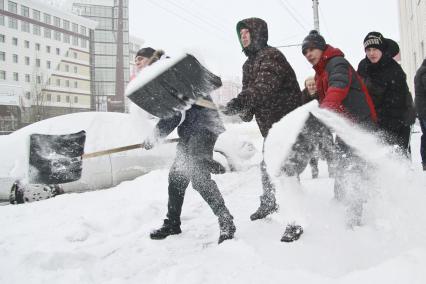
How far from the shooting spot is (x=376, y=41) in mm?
3426

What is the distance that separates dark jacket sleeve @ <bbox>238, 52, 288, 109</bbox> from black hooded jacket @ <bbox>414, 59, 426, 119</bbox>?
253 centimetres

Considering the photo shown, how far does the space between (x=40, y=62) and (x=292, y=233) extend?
179 ft

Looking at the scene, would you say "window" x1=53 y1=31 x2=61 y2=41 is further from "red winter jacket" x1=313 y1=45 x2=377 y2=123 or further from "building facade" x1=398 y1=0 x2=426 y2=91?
"red winter jacket" x1=313 y1=45 x2=377 y2=123

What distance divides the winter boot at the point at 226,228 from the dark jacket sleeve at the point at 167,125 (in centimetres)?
78

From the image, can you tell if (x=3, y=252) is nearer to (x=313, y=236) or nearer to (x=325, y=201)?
(x=313, y=236)

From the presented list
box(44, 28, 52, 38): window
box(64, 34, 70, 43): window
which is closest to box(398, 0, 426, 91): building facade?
box(44, 28, 52, 38): window

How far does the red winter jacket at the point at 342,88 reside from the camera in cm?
278

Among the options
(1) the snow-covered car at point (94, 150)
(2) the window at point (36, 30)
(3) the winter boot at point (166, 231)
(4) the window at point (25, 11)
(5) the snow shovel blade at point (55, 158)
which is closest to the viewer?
(3) the winter boot at point (166, 231)

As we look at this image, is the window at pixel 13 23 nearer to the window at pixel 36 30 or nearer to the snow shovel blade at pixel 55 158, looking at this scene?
the window at pixel 36 30

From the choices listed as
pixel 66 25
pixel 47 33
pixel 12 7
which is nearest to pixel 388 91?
pixel 12 7

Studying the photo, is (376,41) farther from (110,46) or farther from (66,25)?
(110,46)

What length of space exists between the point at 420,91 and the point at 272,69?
267 centimetres

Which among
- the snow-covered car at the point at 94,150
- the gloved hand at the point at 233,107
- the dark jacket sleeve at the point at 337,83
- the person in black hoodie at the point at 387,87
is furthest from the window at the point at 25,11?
the dark jacket sleeve at the point at 337,83

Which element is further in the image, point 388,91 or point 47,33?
point 47,33
